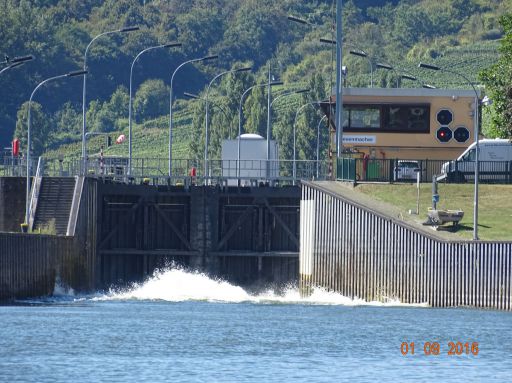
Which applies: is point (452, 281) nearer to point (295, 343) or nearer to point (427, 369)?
point (295, 343)

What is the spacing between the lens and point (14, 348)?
62656mm

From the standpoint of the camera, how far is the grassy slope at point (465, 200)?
83.4m

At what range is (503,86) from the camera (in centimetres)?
9900

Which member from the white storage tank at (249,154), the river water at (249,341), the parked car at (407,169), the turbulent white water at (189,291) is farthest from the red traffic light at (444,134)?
the river water at (249,341)

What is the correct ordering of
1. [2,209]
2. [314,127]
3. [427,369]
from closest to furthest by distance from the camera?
[427,369], [2,209], [314,127]

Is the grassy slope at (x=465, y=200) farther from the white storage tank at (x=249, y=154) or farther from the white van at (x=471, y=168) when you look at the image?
the white storage tank at (x=249, y=154)

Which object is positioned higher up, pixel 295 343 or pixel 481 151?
pixel 481 151

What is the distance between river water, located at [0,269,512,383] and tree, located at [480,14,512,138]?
1593 cm

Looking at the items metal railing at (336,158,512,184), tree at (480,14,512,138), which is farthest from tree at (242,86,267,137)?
metal railing at (336,158,512,184)

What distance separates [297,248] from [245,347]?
34049mm

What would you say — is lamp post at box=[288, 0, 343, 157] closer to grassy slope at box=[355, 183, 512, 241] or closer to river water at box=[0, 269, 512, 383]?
grassy slope at box=[355, 183, 512, 241]

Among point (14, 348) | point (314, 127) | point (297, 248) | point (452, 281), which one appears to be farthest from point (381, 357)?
point (314, 127)
